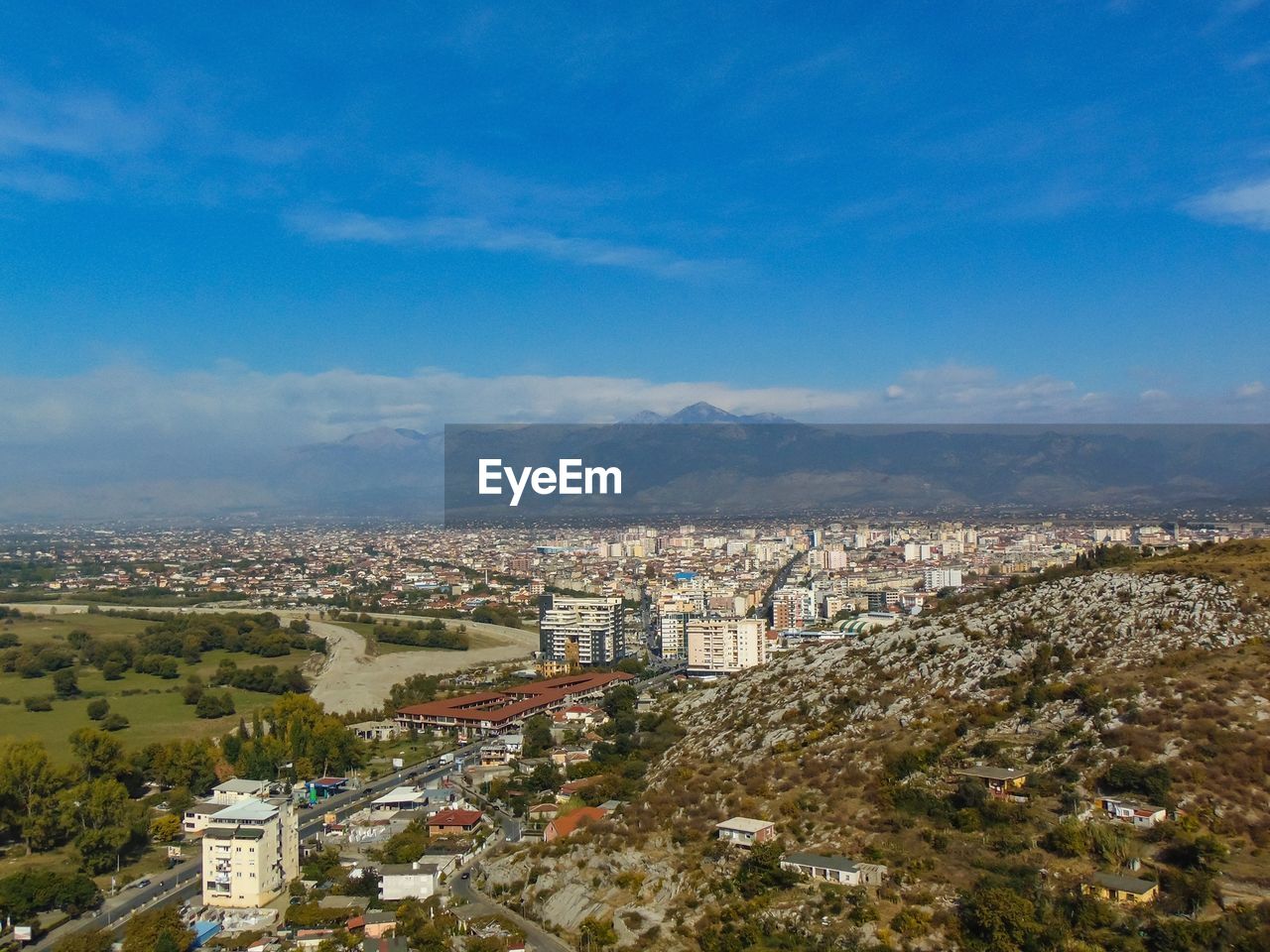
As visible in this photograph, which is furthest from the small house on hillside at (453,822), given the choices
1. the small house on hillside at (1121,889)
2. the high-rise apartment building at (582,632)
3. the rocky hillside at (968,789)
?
the high-rise apartment building at (582,632)

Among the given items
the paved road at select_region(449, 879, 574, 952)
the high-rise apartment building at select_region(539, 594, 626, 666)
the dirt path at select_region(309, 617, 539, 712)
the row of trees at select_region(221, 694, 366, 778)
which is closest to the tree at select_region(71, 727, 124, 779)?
the row of trees at select_region(221, 694, 366, 778)

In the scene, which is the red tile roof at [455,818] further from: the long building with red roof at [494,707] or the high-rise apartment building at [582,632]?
the high-rise apartment building at [582,632]

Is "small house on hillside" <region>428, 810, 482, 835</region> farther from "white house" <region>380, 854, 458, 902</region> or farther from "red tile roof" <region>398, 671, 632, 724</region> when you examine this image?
"red tile roof" <region>398, 671, 632, 724</region>

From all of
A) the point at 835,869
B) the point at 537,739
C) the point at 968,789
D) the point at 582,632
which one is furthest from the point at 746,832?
the point at 582,632

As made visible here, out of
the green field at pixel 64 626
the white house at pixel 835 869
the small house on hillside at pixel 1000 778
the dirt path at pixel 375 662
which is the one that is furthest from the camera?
the green field at pixel 64 626

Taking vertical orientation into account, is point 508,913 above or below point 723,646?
above

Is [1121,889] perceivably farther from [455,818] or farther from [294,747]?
[294,747]

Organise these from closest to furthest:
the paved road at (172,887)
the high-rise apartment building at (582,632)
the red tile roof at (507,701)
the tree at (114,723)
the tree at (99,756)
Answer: the paved road at (172,887)
the tree at (99,756)
the tree at (114,723)
the red tile roof at (507,701)
the high-rise apartment building at (582,632)
